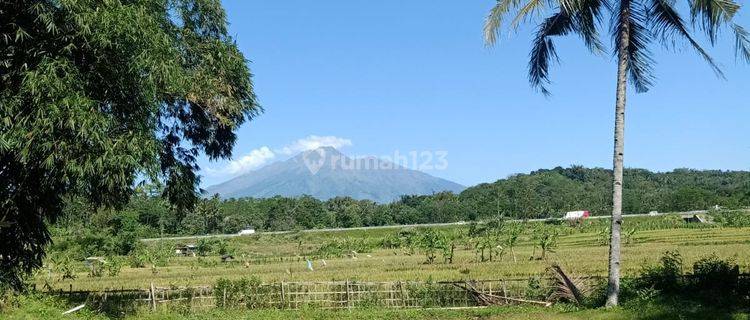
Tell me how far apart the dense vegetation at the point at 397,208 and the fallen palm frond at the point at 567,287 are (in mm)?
60241

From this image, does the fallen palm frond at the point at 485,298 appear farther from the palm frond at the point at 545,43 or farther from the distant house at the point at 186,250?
the distant house at the point at 186,250

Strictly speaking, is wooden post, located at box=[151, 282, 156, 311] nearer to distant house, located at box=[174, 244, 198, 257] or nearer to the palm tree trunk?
the palm tree trunk

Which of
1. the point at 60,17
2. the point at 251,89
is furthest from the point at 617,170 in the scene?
the point at 60,17

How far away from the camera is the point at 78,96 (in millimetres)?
12695

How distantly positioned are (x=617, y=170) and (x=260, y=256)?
52.4 meters

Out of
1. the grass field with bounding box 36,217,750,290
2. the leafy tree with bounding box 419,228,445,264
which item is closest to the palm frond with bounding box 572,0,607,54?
the grass field with bounding box 36,217,750,290

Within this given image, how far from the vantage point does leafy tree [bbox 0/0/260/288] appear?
496 inches

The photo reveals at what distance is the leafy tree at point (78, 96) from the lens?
12586 mm

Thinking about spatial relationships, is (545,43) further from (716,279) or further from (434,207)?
(434,207)

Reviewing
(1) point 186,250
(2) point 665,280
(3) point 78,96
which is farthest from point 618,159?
(1) point 186,250

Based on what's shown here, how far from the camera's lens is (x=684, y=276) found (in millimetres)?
16766

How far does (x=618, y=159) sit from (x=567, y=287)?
14.0 ft

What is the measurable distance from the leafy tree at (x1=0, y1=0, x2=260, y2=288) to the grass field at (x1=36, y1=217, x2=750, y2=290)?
52.2ft

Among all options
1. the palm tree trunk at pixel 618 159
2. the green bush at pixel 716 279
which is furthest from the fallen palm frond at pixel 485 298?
the green bush at pixel 716 279
